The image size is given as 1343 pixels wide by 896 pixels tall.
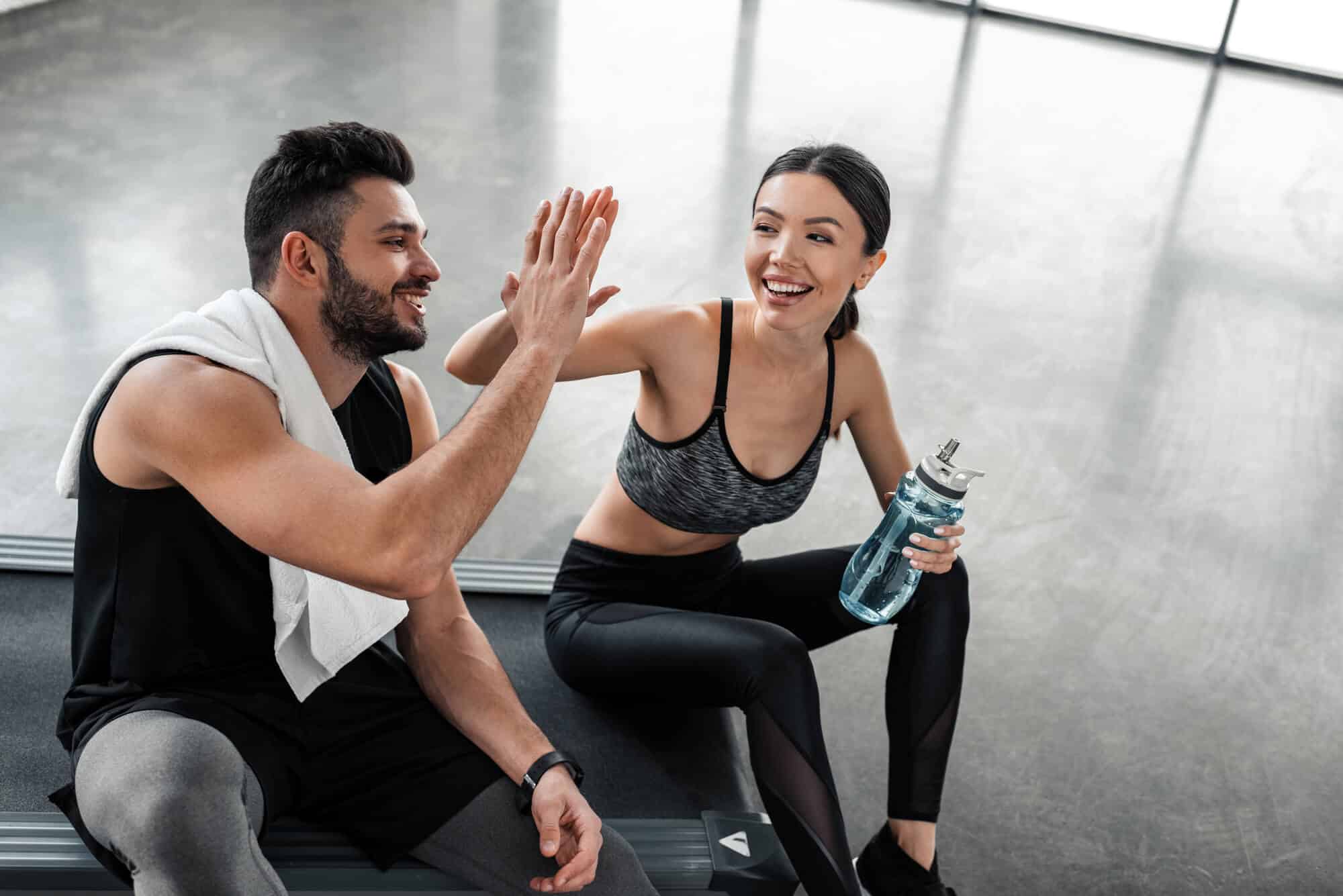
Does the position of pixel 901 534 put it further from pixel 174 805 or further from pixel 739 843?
pixel 174 805

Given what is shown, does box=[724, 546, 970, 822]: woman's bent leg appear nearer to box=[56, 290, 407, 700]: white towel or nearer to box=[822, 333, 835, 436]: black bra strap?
box=[822, 333, 835, 436]: black bra strap

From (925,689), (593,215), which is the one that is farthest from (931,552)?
(593,215)

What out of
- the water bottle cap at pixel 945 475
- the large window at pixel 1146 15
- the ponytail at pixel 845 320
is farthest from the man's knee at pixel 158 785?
the large window at pixel 1146 15

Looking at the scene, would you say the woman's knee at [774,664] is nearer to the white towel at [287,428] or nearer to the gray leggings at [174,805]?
the white towel at [287,428]

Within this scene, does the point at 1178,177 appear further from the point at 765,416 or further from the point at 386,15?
the point at 765,416

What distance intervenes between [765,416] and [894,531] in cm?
27

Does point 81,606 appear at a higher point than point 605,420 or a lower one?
higher

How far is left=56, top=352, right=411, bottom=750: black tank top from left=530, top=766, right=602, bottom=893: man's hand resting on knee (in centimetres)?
39

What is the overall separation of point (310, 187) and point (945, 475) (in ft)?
3.07

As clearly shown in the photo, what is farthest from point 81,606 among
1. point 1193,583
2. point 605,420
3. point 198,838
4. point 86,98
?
point 86,98

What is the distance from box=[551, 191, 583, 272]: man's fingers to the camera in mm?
1530

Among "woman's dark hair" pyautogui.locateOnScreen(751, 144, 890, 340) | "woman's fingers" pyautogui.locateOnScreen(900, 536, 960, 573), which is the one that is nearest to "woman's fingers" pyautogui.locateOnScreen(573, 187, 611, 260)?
"woman's dark hair" pyautogui.locateOnScreen(751, 144, 890, 340)

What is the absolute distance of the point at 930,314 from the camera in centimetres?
406

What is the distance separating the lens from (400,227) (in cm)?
164
